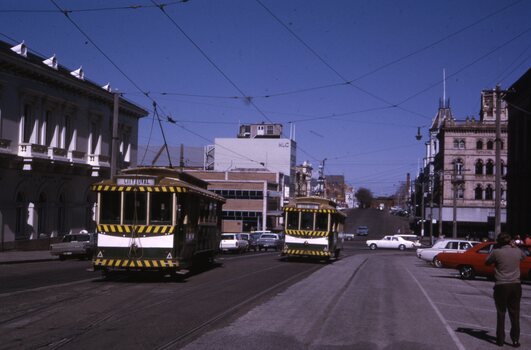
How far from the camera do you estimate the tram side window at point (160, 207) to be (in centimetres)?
1978

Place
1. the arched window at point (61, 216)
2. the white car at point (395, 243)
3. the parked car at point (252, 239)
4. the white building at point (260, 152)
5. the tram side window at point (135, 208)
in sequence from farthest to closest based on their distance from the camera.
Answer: the white building at point (260, 152), the white car at point (395, 243), the parked car at point (252, 239), the arched window at point (61, 216), the tram side window at point (135, 208)

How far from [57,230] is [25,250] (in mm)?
4887

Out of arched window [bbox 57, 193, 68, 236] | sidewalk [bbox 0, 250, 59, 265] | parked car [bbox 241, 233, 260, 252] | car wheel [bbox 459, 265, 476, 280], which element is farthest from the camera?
parked car [bbox 241, 233, 260, 252]

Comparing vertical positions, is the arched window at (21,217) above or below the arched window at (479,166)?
below

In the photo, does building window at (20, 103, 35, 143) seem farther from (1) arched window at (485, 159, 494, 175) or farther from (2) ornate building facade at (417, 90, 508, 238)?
(1) arched window at (485, 159, 494, 175)

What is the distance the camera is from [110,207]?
789 inches

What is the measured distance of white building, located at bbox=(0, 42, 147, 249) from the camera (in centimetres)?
3722

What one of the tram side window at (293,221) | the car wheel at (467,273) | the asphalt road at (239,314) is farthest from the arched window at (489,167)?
the asphalt road at (239,314)

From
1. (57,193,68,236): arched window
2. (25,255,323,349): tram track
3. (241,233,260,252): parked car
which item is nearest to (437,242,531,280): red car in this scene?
(25,255,323,349): tram track

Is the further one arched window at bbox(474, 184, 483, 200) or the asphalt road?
arched window at bbox(474, 184, 483, 200)

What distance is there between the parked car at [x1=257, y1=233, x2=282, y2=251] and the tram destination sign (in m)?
38.1

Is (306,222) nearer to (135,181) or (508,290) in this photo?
(135,181)

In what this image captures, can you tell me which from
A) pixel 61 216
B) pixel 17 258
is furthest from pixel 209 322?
pixel 61 216

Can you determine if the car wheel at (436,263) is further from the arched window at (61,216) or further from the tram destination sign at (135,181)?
the arched window at (61,216)
